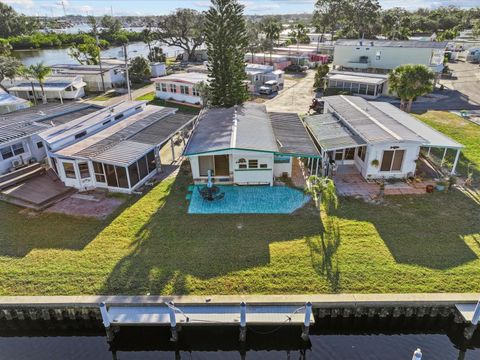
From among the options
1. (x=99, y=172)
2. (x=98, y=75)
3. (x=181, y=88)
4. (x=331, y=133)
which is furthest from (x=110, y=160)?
(x=98, y=75)

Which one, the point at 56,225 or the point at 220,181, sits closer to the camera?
the point at 56,225

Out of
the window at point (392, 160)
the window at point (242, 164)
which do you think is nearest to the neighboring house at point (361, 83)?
the window at point (392, 160)

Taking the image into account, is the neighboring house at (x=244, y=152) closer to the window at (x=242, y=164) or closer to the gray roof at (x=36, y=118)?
the window at (x=242, y=164)

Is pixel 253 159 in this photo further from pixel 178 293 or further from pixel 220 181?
pixel 178 293

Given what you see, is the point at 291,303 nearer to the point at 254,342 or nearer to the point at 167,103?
the point at 254,342

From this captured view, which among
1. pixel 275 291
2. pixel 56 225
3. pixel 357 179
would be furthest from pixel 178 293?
pixel 357 179

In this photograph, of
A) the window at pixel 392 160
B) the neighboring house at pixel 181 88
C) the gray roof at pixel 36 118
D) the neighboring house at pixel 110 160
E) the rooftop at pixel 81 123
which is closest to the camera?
the neighboring house at pixel 110 160
